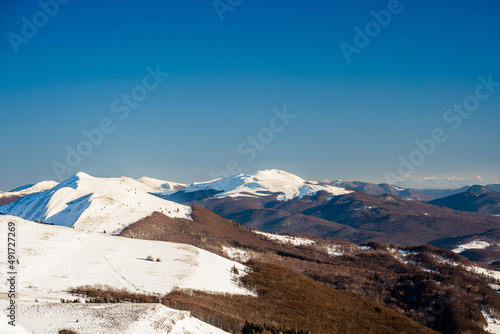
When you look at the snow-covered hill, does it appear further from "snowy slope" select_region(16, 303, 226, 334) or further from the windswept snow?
the windswept snow

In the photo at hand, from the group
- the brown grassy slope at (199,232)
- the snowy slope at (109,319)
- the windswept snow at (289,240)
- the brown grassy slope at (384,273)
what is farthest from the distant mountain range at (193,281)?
the windswept snow at (289,240)

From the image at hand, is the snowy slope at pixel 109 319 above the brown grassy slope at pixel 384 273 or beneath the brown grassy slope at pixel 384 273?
above

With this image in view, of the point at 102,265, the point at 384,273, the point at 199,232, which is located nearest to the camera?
the point at 102,265

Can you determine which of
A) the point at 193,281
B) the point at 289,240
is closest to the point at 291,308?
the point at 193,281

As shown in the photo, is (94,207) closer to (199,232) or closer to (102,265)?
(199,232)

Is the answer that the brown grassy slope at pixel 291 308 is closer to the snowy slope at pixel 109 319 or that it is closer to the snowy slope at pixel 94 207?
the snowy slope at pixel 109 319
